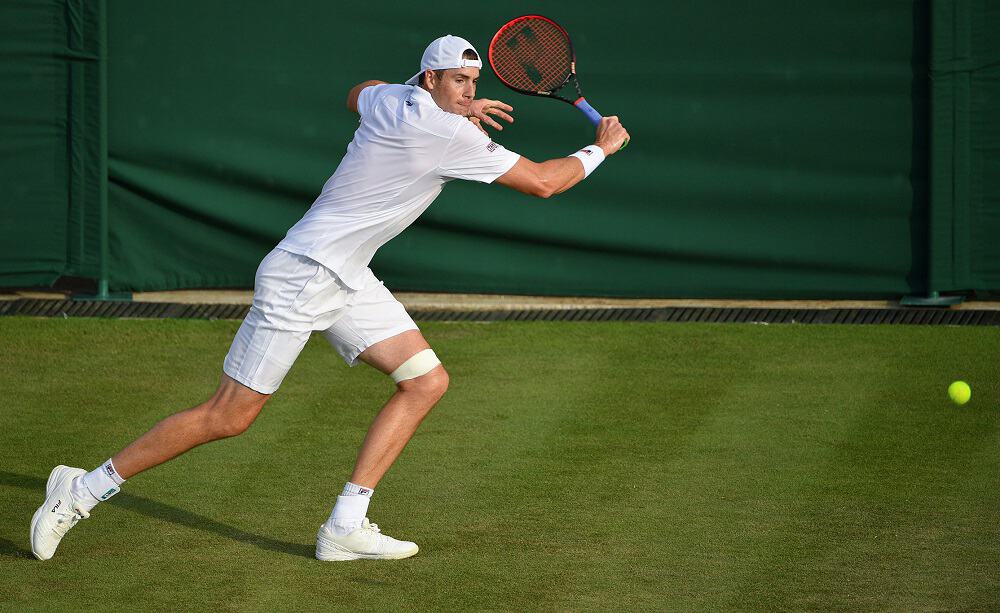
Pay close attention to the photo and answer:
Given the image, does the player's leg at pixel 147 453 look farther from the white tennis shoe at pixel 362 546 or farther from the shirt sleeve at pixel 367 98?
the shirt sleeve at pixel 367 98

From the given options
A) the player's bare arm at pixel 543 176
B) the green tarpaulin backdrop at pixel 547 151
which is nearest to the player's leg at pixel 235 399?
the player's bare arm at pixel 543 176

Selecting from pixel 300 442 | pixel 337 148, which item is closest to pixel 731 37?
pixel 337 148

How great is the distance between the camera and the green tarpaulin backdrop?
9.05 meters

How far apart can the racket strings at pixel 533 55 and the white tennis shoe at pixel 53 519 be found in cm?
256

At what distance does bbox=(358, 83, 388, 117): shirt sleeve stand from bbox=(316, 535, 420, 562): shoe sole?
1.44 metres

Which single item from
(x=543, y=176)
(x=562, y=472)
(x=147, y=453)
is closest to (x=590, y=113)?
(x=543, y=176)

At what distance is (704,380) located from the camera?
24.5 feet

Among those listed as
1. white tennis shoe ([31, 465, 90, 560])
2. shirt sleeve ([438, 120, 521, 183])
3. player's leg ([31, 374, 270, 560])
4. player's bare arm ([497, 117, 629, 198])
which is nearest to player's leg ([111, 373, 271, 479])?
player's leg ([31, 374, 270, 560])

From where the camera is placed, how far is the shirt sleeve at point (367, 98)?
5035 millimetres

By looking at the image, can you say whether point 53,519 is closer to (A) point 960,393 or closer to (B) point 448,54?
(B) point 448,54

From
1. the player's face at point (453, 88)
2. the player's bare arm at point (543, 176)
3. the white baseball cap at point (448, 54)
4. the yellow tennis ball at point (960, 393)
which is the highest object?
the white baseball cap at point (448, 54)

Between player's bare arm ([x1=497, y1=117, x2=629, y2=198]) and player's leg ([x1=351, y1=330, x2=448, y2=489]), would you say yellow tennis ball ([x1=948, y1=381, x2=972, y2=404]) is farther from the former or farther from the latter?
player's leg ([x1=351, y1=330, x2=448, y2=489])

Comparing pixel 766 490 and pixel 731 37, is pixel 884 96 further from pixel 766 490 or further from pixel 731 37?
pixel 766 490

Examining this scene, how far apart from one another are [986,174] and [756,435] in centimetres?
341
